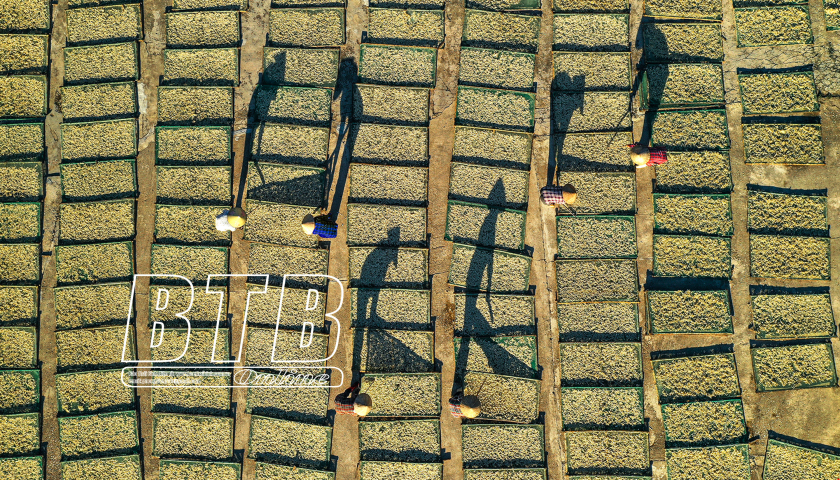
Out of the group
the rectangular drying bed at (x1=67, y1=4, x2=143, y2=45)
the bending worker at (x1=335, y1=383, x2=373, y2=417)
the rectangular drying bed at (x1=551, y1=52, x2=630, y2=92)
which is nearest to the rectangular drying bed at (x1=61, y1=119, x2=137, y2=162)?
the rectangular drying bed at (x1=67, y1=4, x2=143, y2=45)

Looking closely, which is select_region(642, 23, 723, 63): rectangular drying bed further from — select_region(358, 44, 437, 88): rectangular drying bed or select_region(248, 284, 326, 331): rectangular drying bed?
select_region(248, 284, 326, 331): rectangular drying bed

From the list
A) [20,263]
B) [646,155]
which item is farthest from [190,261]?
[646,155]

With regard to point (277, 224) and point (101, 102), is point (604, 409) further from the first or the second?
point (101, 102)

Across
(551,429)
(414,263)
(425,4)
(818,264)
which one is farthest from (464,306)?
(818,264)

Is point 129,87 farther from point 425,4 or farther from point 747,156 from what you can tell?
point 747,156

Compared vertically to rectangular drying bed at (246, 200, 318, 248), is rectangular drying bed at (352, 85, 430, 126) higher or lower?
higher

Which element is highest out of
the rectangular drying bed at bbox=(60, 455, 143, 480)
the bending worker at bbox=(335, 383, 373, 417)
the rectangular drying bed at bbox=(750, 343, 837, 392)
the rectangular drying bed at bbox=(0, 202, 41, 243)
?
the rectangular drying bed at bbox=(0, 202, 41, 243)
